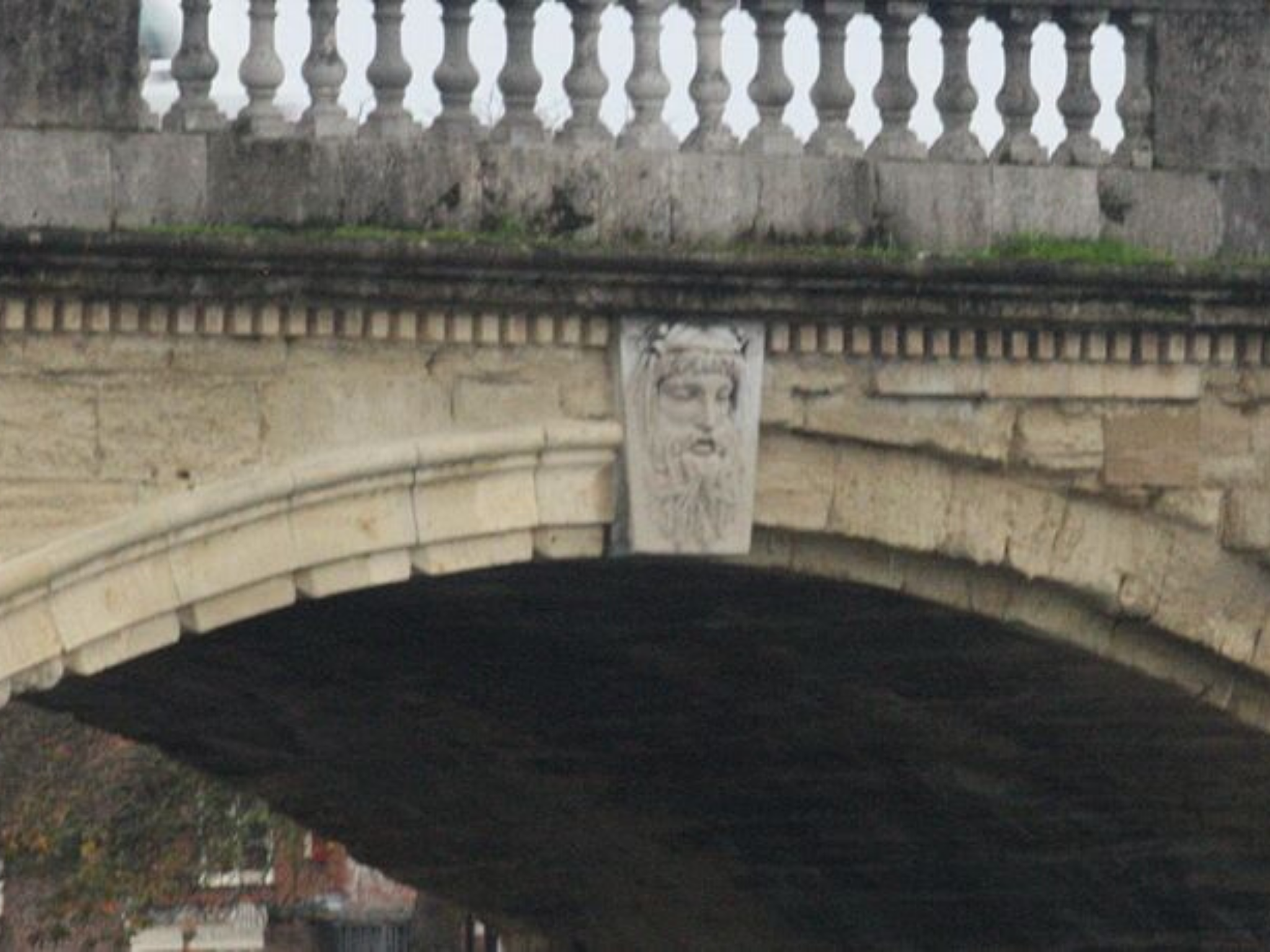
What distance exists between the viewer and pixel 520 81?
15.4 m

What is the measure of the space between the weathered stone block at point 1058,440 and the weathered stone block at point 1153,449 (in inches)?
1.6

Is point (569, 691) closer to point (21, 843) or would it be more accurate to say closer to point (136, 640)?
point (136, 640)

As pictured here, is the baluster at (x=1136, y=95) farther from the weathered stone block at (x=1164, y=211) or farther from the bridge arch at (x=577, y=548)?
the bridge arch at (x=577, y=548)

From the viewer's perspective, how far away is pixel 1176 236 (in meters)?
16.1

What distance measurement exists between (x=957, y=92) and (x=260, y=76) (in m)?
2.12

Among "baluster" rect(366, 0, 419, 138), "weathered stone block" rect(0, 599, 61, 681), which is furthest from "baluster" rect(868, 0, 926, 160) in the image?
"weathered stone block" rect(0, 599, 61, 681)

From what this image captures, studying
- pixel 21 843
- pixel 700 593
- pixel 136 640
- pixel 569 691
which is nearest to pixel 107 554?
pixel 136 640

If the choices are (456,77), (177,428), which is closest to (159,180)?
(177,428)

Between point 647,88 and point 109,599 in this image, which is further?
point 647,88

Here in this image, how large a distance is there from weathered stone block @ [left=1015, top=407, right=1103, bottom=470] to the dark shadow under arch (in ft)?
2.32

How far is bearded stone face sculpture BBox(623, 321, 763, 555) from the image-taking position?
49.8 ft

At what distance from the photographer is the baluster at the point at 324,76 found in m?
15.1

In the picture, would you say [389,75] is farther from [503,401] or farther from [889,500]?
[889,500]

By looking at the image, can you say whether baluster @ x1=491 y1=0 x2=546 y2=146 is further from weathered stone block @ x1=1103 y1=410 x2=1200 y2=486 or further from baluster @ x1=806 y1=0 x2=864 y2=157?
weathered stone block @ x1=1103 y1=410 x2=1200 y2=486
